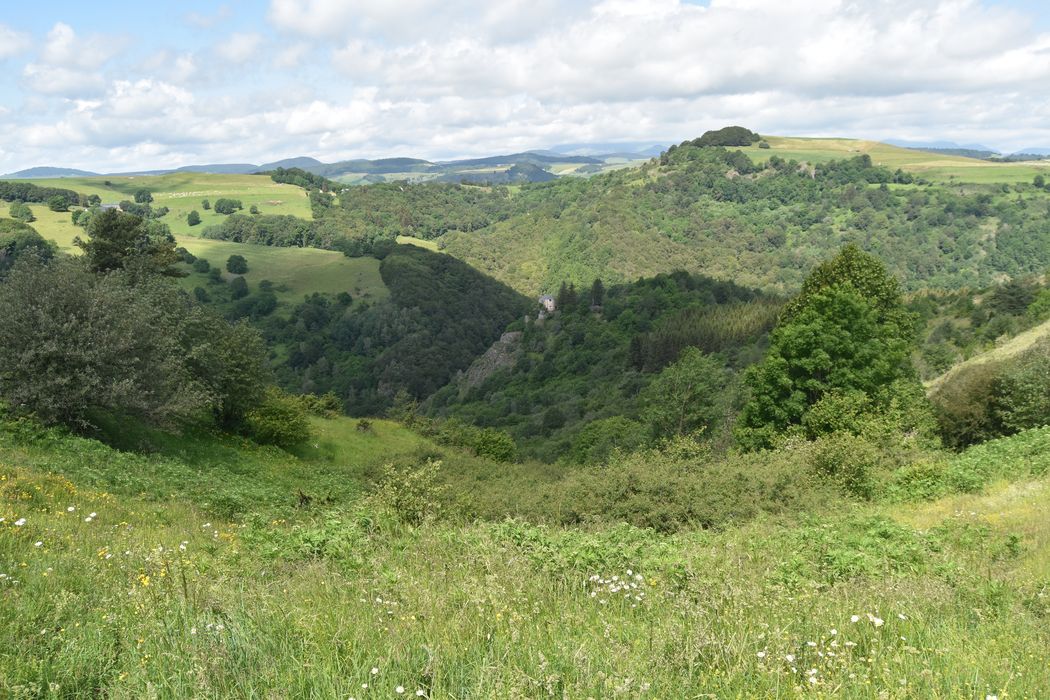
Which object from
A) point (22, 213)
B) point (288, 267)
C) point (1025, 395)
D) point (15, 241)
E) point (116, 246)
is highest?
point (22, 213)

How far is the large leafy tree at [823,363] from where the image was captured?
80.6 ft

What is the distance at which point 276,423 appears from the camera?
2839cm

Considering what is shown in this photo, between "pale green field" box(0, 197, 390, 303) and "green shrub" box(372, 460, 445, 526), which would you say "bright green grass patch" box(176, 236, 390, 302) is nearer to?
"pale green field" box(0, 197, 390, 303)

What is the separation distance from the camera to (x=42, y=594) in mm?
4914

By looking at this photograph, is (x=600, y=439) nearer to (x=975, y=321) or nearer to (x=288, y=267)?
(x=975, y=321)

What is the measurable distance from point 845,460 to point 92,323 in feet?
74.1

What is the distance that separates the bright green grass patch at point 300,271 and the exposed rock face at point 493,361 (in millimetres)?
39622

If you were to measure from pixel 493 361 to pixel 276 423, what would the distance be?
114 metres

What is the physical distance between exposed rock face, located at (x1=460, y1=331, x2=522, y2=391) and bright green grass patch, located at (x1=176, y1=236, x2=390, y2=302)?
3962 centimetres

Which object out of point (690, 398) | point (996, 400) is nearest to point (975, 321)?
point (690, 398)

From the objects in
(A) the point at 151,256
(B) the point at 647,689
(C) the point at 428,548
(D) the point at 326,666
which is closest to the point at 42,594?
(D) the point at 326,666

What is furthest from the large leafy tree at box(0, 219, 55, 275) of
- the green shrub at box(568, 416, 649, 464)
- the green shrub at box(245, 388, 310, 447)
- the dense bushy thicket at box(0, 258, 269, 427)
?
the dense bushy thicket at box(0, 258, 269, 427)

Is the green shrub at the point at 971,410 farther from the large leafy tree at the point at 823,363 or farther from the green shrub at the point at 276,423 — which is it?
the green shrub at the point at 276,423

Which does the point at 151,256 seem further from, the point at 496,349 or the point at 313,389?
the point at 496,349
